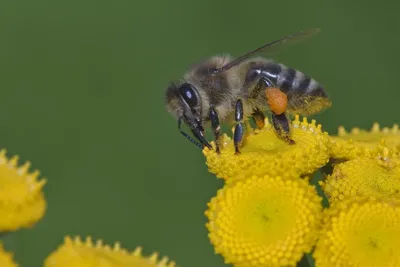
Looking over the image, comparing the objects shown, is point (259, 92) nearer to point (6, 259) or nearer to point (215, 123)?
point (215, 123)

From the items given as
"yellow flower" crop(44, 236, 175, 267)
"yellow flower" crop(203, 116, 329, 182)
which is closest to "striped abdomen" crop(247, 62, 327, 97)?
"yellow flower" crop(203, 116, 329, 182)

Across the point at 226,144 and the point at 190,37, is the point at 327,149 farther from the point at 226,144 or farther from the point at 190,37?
the point at 190,37

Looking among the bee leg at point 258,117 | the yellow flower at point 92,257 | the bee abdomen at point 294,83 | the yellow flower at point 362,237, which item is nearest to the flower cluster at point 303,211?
the yellow flower at point 362,237

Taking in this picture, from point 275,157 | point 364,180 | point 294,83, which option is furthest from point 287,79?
point 364,180

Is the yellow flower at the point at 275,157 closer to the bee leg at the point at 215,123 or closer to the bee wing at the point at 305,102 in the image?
the bee leg at the point at 215,123

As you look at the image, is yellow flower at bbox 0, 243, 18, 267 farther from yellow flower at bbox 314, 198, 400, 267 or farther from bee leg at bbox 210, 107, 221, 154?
bee leg at bbox 210, 107, 221, 154

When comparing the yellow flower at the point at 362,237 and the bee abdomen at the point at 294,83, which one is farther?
the bee abdomen at the point at 294,83

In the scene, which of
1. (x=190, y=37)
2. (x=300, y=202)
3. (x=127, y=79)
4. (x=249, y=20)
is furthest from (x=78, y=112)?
(x=300, y=202)
